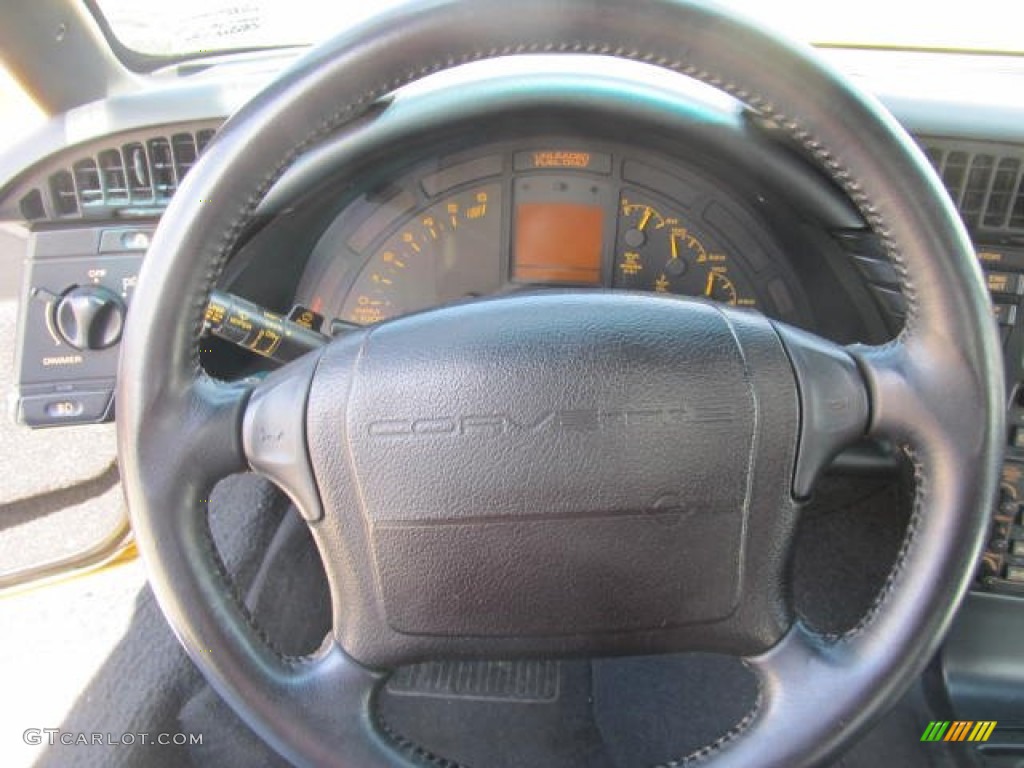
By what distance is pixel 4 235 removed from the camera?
1604 mm

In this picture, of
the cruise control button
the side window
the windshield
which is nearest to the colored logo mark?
the cruise control button

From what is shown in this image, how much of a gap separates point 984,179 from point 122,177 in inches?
48.6

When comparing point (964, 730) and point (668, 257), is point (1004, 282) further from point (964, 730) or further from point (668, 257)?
point (964, 730)

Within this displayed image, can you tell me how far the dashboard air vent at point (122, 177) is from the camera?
1476 mm

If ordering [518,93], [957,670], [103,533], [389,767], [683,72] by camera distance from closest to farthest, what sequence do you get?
[683,72] → [389,767] → [518,93] → [957,670] → [103,533]

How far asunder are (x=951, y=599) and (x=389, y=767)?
541 mm

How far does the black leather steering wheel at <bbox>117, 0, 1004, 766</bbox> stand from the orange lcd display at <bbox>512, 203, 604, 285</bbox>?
48 cm

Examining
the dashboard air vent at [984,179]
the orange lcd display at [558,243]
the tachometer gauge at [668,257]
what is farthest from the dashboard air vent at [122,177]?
the dashboard air vent at [984,179]

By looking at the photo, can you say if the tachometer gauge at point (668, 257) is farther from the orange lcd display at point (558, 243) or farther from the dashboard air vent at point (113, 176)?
the dashboard air vent at point (113, 176)

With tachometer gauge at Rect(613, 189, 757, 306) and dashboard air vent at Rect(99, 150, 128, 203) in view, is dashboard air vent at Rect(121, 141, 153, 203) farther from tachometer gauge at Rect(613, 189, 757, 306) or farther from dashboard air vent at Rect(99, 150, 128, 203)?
tachometer gauge at Rect(613, 189, 757, 306)

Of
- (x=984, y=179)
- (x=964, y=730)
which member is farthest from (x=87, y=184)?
(x=964, y=730)

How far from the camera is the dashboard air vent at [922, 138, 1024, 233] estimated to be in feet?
4.25

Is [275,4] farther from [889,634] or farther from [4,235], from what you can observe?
[889,634]

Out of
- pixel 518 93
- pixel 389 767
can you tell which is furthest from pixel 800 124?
pixel 389 767
